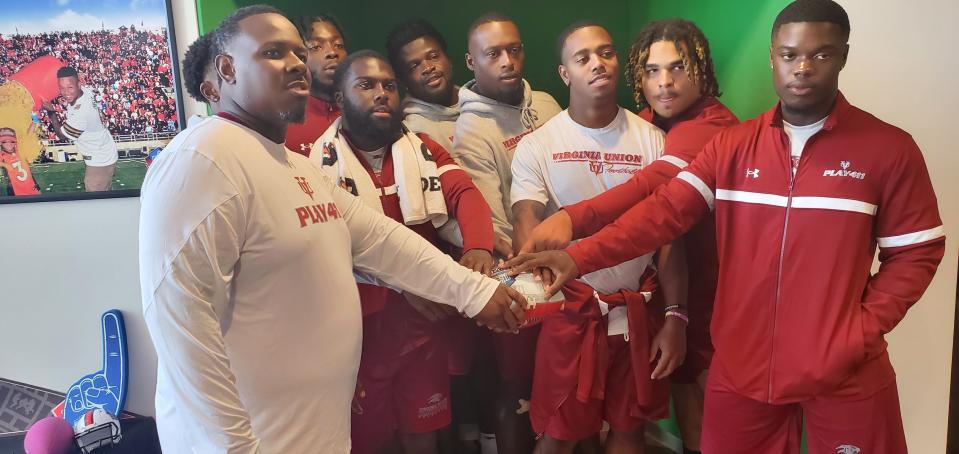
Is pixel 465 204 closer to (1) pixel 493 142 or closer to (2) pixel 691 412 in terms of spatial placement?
(1) pixel 493 142

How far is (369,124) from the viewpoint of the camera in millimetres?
2012

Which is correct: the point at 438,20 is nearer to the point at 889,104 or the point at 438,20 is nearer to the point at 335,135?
the point at 335,135

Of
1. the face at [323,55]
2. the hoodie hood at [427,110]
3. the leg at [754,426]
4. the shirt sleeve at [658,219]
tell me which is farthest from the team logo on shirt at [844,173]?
the face at [323,55]

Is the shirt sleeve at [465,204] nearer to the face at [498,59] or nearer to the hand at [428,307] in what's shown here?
the hand at [428,307]

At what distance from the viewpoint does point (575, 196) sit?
206 centimetres

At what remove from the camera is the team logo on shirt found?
146 centimetres

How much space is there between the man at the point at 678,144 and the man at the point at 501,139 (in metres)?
0.42

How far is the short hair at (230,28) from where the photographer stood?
1.39 meters

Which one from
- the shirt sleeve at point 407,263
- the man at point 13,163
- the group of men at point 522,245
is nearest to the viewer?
the group of men at point 522,245

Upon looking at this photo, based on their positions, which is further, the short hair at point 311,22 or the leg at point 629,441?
the short hair at point 311,22

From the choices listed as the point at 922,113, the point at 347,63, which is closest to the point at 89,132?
the point at 347,63

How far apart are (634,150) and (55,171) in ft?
7.12

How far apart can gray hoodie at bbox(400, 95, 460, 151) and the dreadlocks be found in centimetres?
74

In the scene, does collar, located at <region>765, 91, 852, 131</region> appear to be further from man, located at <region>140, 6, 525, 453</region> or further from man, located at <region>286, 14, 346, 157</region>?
man, located at <region>286, 14, 346, 157</region>
